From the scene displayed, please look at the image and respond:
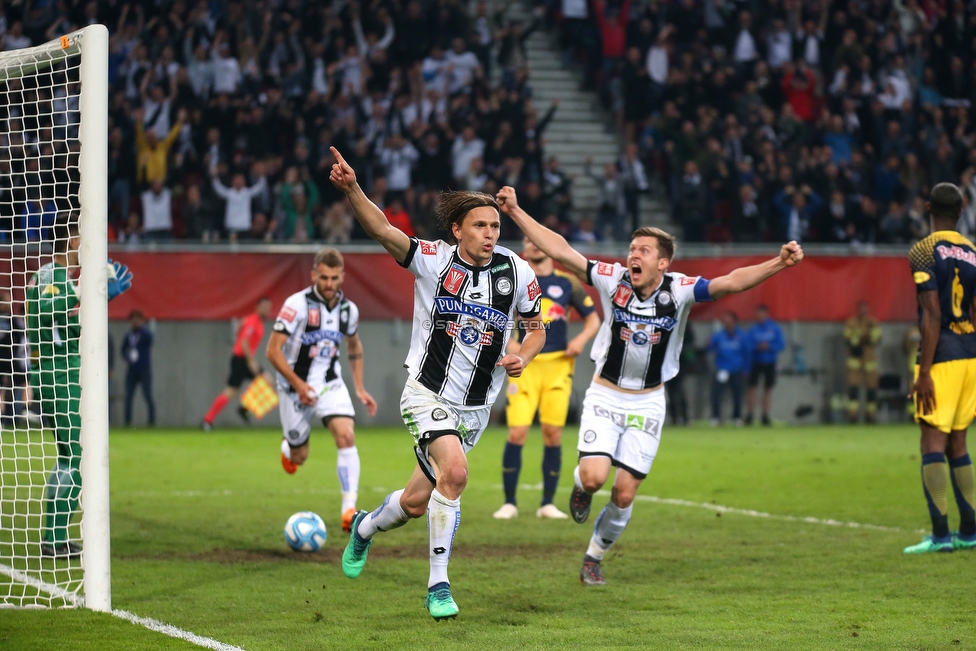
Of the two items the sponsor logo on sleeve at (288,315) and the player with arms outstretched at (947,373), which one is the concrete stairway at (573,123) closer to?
the sponsor logo on sleeve at (288,315)

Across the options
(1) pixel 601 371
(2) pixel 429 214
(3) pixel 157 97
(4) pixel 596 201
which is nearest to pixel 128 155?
(3) pixel 157 97

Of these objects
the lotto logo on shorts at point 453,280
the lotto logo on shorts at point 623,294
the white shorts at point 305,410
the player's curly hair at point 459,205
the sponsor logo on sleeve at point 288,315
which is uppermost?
the player's curly hair at point 459,205

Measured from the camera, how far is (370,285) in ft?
69.9

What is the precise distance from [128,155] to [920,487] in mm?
14026

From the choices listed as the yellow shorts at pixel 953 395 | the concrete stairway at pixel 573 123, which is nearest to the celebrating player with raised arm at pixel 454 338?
the yellow shorts at pixel 953 395

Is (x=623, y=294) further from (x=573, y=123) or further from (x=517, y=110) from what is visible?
(x=573, y=123)

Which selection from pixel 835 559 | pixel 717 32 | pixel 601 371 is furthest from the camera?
pixel 717 32

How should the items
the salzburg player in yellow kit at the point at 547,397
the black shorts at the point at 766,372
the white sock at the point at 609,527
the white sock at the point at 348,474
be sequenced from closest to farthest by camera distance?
the white sock at the point at 609,527 → the white sock at the point at 348,474 → the salzburg player in yellow kit at the point at 547,397 → the black shorts at the point at 766,372

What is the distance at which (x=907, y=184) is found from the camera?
2569cm

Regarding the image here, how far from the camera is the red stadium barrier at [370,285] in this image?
810 inches

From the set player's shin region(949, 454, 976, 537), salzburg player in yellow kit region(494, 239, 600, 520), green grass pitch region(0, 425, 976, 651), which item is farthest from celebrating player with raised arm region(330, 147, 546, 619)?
salzburg player in yellow kit region(494, 239, 600, 520)

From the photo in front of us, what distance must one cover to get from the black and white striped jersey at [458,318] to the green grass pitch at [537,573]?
1310mm

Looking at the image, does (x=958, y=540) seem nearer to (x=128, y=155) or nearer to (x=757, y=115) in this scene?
(x=128, y=155)

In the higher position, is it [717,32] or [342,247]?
[717,32]
